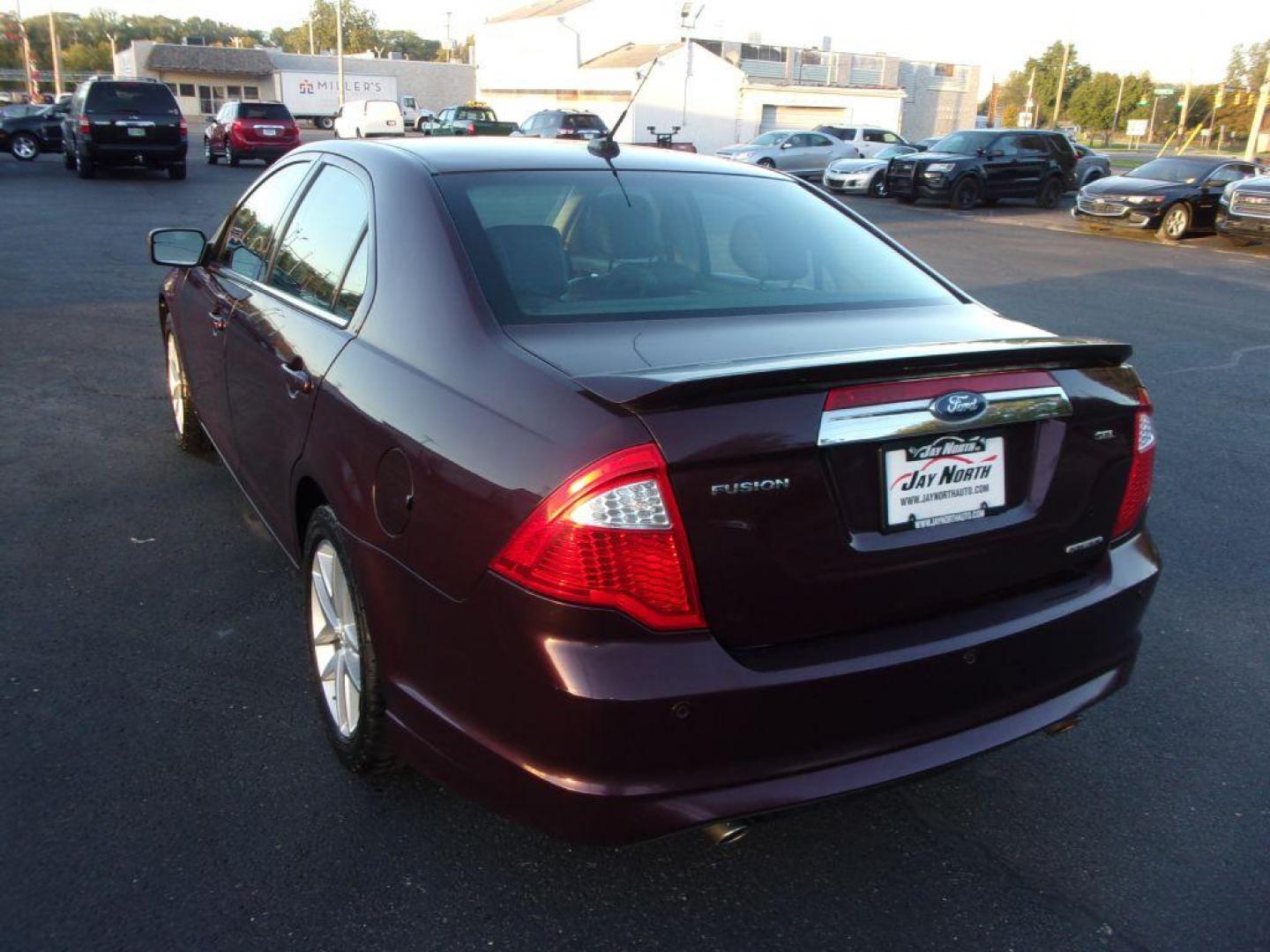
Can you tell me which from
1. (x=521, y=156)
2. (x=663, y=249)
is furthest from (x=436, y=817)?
(x=521, y=156)

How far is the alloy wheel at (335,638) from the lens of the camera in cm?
292

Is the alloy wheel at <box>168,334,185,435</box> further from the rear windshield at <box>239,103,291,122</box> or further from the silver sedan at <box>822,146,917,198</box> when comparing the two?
the rear windshield at <box>239,103,291,122</box>

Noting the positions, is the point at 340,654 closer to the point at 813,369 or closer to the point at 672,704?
the point at 672,704

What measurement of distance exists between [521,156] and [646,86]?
52896mm

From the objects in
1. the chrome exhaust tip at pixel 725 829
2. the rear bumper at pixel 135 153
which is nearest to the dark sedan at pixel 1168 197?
the rear bumper at pixel 135 153

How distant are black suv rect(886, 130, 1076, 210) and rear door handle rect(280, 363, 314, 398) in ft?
76.3

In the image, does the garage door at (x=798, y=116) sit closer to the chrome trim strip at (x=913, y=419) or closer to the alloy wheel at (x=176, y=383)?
the alloy wheel at (x=176, y=383)

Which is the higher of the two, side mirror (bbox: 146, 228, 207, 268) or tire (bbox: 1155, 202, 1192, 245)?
side mirror (bbox: 146, 228, 207, 268)

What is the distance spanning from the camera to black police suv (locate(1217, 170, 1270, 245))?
1738 centimetres

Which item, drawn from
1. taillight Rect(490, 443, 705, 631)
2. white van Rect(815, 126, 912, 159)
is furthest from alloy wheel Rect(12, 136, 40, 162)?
taillight Rect(490, 443, 705, 631)

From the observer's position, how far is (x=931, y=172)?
24375 millimetres

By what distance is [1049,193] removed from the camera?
85.9 ft

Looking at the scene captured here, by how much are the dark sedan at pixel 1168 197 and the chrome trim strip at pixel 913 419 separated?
777 inches

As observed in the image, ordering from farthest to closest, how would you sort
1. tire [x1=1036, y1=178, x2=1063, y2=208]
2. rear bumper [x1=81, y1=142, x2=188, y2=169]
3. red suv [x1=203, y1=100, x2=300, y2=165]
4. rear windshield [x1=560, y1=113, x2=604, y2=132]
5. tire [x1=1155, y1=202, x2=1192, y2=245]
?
rear windshield [x1=560, y1=113, x2=604, y2=132] < red suv [x1=203, y1=100, x2=300, y2=165] < tire [x1=1036, y1=178, x2=1063, y2=208] < rear bumper [x1=81, y1=142, x2=188, y2=169] < tire [x1=1155, y1=202, x2=1192, y2=245]
